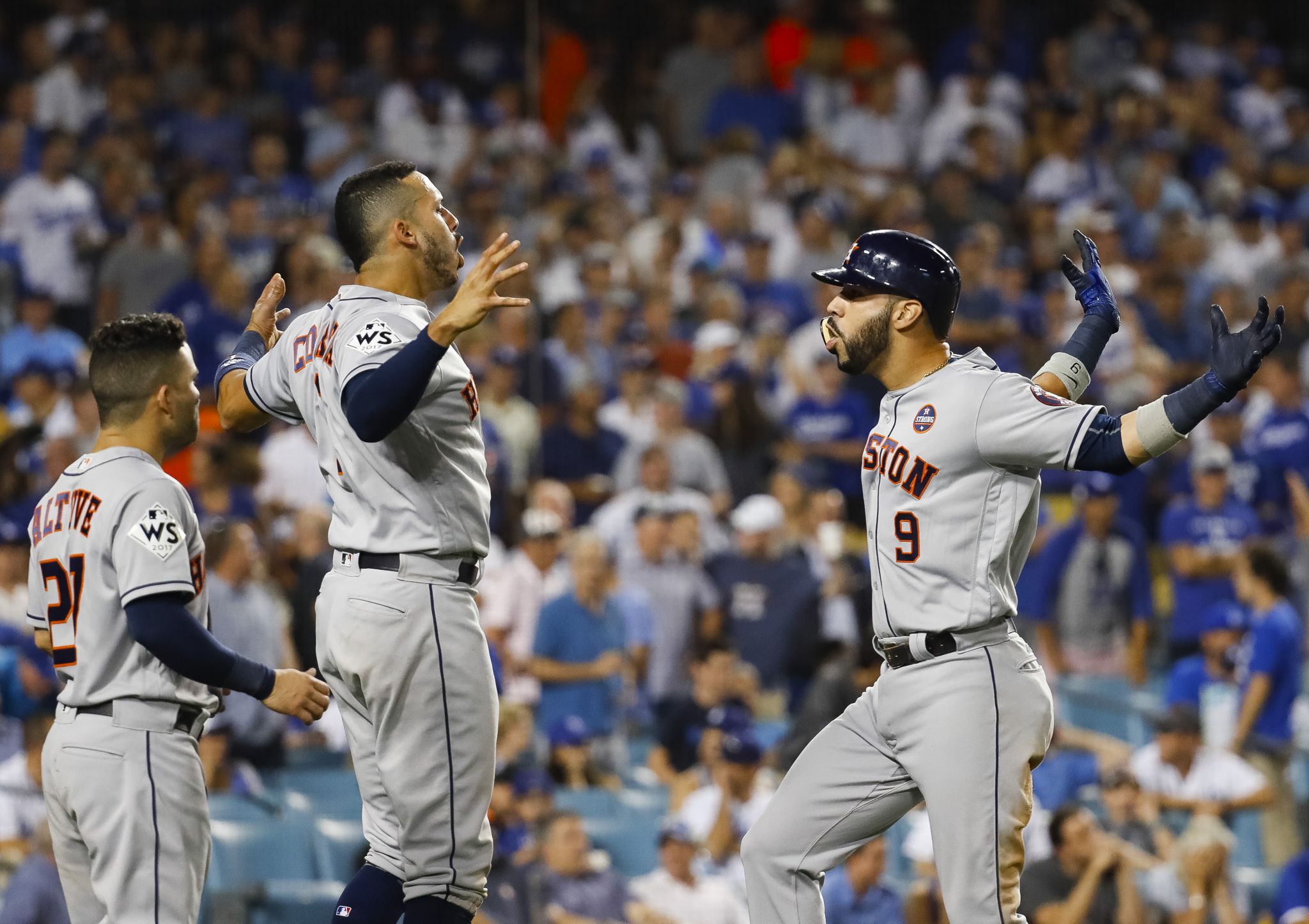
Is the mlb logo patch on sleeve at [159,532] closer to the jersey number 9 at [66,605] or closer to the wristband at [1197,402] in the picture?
the jersey number 9 at [66,605]

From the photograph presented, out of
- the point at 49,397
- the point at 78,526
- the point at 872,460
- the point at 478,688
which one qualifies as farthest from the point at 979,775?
the point at 49,397

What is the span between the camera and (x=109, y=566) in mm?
3617

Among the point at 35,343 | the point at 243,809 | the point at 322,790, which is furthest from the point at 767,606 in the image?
the point at 35,343

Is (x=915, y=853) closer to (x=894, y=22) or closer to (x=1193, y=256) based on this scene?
(x=1193, y=256)

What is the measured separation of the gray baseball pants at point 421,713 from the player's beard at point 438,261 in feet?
2.14

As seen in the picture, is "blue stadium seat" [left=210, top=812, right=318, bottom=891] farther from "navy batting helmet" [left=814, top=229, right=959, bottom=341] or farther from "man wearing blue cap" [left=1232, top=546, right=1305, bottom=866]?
"man wearing blue cap" [left=1232, top=546, right=1305, bottom=866]

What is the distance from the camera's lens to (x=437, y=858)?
3.52 m

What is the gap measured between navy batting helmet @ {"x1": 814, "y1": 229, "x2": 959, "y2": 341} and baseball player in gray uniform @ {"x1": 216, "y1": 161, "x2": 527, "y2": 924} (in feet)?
Answer: 2.68

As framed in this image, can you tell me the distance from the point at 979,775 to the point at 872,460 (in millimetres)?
701

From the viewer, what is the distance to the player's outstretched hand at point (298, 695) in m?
3.53

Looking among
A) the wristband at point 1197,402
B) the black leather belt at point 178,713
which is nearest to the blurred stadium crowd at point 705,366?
the black leather belt at point 178,713

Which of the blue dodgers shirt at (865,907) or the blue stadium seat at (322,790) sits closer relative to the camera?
the blue dodgers shirt at (865,907)

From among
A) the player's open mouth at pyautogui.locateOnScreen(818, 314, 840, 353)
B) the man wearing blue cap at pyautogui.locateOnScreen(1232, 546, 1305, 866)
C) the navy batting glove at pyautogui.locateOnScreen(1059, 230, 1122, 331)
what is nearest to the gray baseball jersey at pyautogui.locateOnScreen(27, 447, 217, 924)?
the player's open mouth at pyautogui.locateOnScreen(818, 314, 840, 353)

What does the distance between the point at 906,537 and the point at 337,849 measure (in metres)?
3.41
